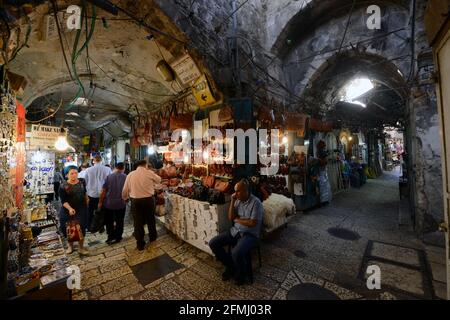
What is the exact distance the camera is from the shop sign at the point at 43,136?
6363mm

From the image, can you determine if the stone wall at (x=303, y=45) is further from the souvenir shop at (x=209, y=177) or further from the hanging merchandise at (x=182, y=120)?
the hanging merchandise at (x=182, y=120)

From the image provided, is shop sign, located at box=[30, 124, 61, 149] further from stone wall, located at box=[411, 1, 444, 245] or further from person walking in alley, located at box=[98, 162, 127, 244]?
stone wall, located at box=[411, 1, 444, 245]

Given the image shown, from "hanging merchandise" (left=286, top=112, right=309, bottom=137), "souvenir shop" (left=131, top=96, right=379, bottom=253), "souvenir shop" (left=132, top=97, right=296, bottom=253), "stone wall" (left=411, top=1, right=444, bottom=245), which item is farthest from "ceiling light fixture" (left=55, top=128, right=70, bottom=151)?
"stone wall" (left=411, top=1, right=444, bottom=245)

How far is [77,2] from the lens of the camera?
3.76 metres

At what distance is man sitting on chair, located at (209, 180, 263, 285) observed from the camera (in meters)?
3.58

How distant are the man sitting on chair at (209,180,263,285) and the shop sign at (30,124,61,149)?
21.4 ft

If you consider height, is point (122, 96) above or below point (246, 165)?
above

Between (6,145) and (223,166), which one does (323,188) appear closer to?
(223,166)

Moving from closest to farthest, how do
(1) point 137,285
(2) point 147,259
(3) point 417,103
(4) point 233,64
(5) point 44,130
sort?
(1) point 137,285
(2) point 147,259
(3) point 417,103
(4) point 233,64
(5) point 44,130

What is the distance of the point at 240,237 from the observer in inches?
155

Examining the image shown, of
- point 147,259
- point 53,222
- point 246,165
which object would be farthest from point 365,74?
point 53,222

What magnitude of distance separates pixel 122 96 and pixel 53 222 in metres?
5.79

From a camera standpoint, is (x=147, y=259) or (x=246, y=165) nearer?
(x=147, y=259)

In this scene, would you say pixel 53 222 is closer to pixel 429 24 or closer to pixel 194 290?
pixel 194 290
